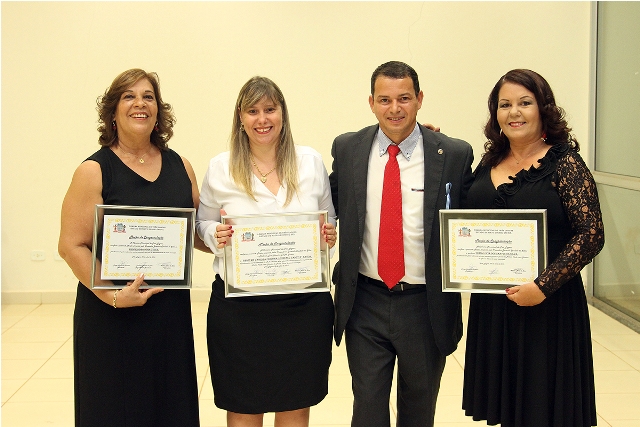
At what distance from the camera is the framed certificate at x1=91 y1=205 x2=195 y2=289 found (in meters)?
2.42

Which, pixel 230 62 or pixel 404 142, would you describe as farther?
pixel 230 62

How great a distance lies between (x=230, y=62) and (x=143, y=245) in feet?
12.5

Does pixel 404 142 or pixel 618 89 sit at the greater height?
pixel 618 89

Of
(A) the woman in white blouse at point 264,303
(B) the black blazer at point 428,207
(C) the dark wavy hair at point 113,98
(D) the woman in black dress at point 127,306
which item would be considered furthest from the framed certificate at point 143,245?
(B) the black blazer at point 428,207

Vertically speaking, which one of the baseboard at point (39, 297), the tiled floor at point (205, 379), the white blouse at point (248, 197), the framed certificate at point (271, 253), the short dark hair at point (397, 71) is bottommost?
the tiled floor at point (205, 379)

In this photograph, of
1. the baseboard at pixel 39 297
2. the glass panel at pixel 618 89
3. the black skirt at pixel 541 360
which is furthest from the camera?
the baseboard at pixel 39 297

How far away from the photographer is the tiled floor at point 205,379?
3816mm

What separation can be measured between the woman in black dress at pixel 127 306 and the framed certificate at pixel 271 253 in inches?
10.9

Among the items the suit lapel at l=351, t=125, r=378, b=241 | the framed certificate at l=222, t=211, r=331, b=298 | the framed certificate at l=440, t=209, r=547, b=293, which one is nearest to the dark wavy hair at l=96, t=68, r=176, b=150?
the framed certificate at l=222, t=211, r=331, b=298

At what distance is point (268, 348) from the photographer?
8.70 ft

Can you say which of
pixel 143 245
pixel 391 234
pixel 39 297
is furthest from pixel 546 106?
pixel 39 297

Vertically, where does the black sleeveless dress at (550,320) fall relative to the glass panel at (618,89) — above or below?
below

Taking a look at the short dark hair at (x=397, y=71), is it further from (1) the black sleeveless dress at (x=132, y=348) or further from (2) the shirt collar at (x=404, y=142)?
(1) the black sleeveless dress at (x=132, y=348)

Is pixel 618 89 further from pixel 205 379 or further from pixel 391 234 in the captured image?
pixel 205 379
